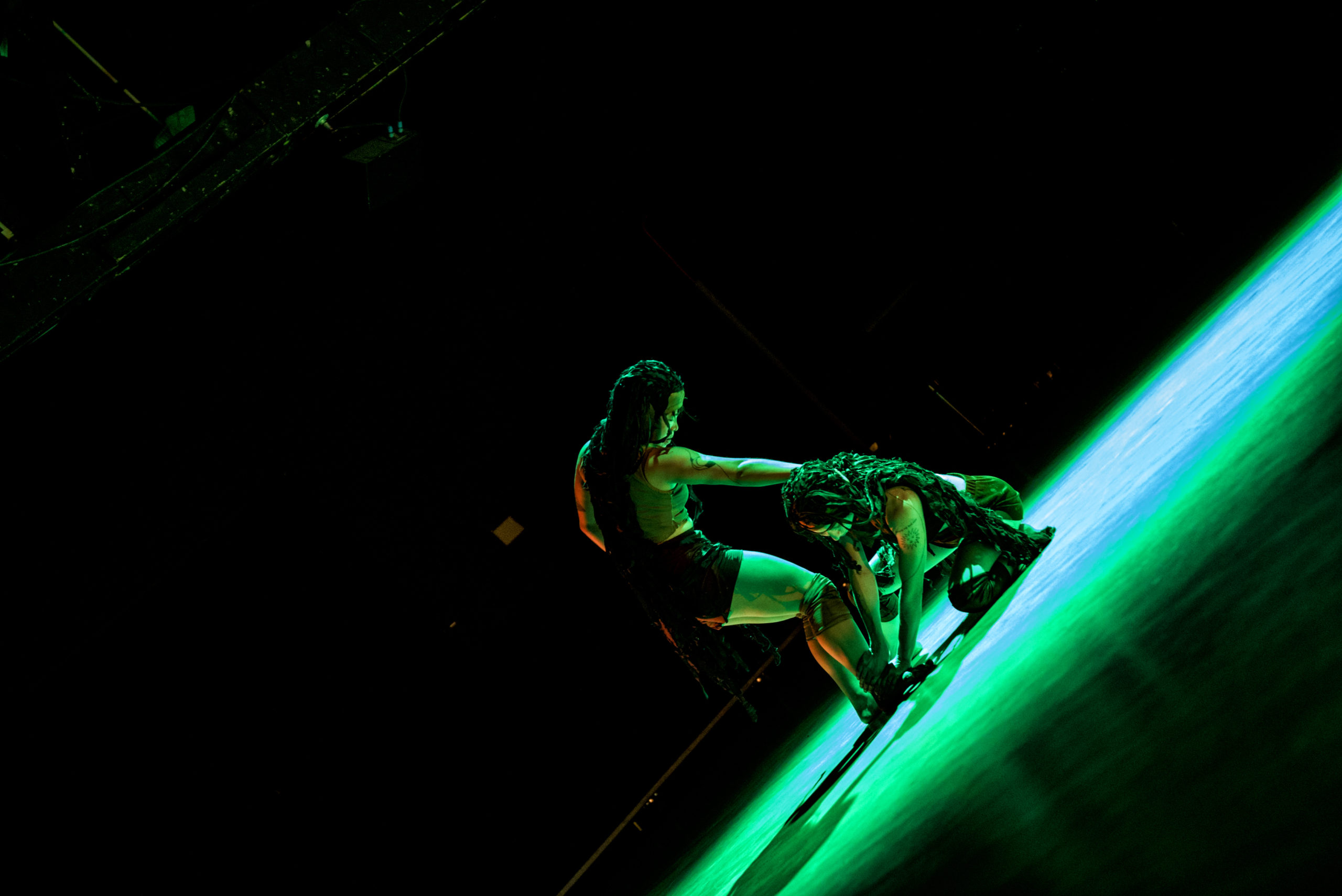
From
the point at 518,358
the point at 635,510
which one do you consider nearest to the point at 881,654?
the point at 635,510

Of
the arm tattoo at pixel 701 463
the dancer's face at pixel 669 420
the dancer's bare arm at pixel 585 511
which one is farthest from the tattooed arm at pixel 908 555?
the dancer's bare arm at pixel 585 511

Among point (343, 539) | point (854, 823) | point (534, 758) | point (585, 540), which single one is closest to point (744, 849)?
point (854, 823)

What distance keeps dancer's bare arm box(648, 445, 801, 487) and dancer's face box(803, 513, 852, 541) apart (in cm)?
22

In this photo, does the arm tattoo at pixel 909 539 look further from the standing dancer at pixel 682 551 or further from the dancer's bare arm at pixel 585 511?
the dancer's bare arm at pixel 585 511

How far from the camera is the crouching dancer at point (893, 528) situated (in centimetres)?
206

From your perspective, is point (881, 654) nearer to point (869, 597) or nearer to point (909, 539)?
point (869, 597)

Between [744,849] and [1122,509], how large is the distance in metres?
1.23

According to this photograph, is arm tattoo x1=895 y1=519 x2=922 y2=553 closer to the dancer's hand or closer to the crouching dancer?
the crouching dancer

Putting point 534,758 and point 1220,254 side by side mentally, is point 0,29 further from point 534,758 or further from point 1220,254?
point 1220,254

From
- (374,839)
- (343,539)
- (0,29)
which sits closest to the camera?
(0,29)

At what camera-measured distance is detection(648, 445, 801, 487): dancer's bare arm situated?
7.47ft

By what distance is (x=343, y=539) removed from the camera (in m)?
3.68

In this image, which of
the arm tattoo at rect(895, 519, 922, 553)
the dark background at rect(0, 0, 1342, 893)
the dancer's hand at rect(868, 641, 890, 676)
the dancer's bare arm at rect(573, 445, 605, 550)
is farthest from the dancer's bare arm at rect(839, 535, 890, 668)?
the dark background at rect(0, 0, 1342, 893)

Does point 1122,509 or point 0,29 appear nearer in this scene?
point 1122,509
